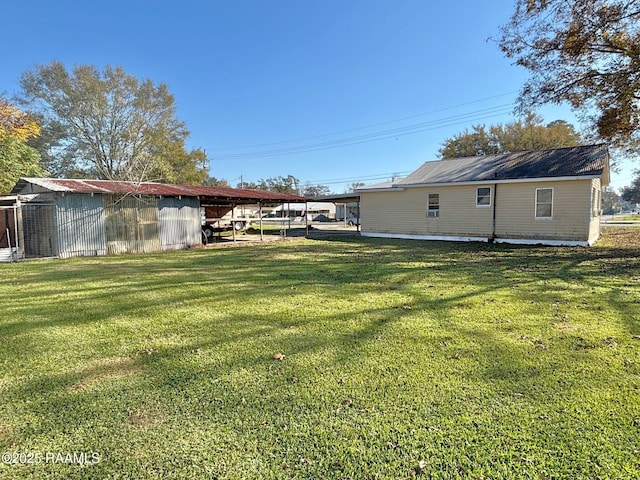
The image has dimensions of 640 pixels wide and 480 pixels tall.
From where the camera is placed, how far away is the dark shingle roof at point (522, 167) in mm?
12867

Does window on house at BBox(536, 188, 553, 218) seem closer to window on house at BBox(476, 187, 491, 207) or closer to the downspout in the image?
the downspout

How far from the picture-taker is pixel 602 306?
5.13 m

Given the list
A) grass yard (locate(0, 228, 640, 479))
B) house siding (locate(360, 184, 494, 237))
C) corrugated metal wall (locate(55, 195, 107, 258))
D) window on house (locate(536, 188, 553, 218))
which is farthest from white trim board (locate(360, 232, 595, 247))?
corrugated metal wall (locate(55, 195, 107, 258))

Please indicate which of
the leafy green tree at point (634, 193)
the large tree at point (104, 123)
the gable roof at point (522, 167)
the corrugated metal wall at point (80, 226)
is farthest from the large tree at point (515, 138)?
the leafy green tree at point (634, 193)

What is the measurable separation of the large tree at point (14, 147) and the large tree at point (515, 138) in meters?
34.8

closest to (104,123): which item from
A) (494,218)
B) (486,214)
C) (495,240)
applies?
(486,214)

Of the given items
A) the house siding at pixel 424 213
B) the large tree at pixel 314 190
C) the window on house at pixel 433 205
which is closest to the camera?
the house siding at pixel 424 213

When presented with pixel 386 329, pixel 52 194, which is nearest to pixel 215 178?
pixel 52 194

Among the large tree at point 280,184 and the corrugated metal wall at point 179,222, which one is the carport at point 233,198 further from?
the large tree at point 280,184

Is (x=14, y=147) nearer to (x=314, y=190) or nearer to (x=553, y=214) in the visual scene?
(x=553, y=214)

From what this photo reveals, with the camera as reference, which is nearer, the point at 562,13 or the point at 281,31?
the point at 562,13

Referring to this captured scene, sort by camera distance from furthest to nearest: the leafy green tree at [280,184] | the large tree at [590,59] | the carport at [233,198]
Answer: the leafy green tree at [280,184], the carport at [233,198], the large tree at [590,59]

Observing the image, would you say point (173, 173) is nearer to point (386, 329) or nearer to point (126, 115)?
point (126, 115)

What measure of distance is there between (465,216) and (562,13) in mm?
7544
